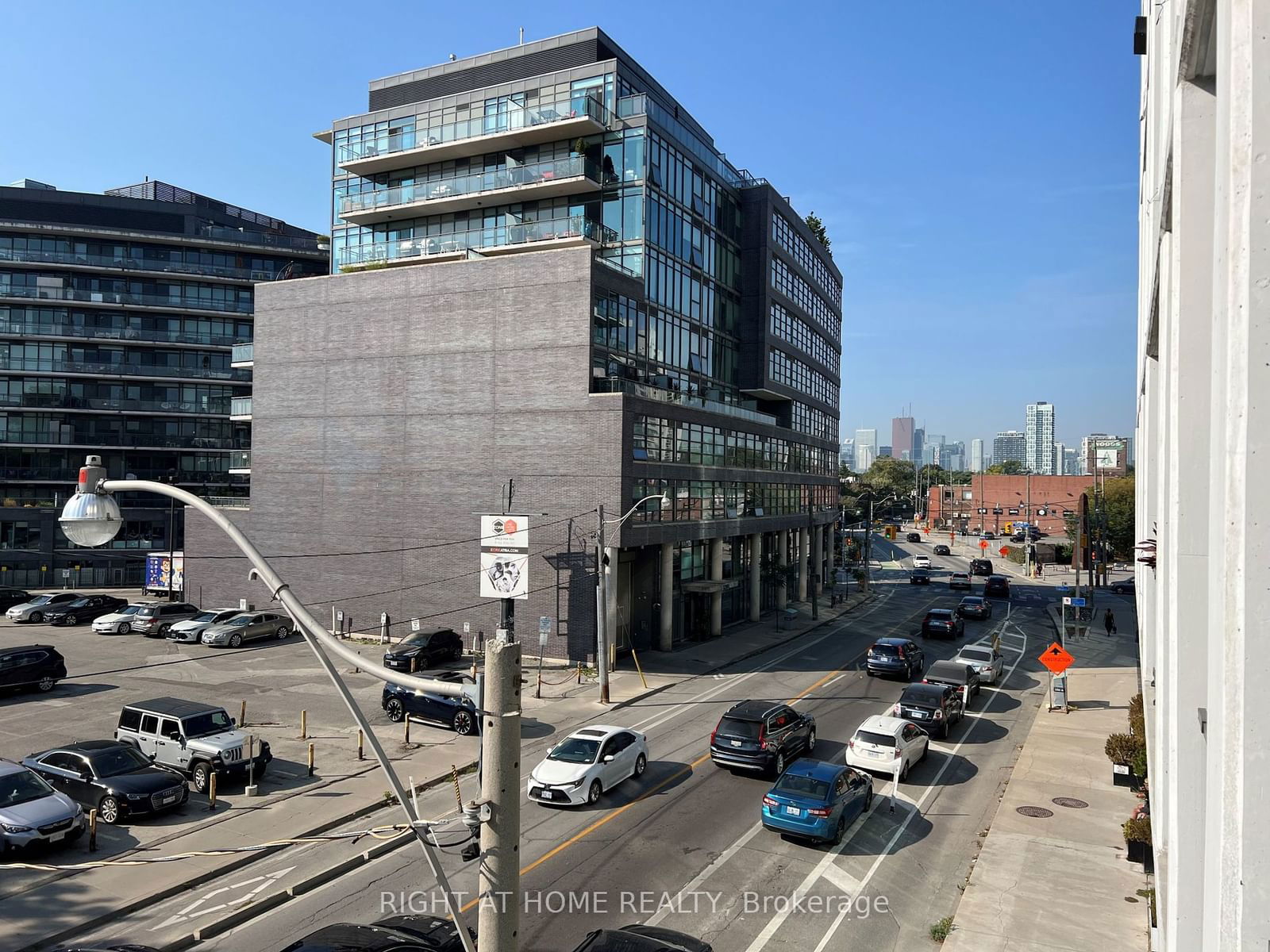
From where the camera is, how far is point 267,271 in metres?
77.5

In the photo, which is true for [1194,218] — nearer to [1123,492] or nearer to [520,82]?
[520,82]

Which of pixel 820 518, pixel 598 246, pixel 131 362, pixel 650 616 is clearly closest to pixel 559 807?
pixel 650 616

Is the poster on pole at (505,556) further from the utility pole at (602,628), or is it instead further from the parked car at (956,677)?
the parked car at (956,677)

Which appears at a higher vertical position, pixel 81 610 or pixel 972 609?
pixel 972 609

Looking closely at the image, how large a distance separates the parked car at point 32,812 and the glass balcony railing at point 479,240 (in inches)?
1311

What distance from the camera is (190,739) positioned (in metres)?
21.2

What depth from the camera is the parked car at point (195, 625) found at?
42.8 m

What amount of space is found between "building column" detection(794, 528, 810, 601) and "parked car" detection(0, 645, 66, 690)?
45.7 meters

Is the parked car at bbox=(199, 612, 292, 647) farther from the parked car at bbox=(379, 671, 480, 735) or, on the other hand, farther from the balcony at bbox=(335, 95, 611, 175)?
the balcony at bbox=(335, 95, 611, 175)

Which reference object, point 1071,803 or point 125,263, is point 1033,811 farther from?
point 125,263

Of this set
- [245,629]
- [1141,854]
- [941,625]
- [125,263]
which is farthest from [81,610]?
[1141,854]

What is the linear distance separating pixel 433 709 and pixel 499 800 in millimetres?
21898

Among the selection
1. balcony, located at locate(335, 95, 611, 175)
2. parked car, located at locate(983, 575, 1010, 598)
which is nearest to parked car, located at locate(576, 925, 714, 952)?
balcony, located at locate(335, 95, 611, 175)

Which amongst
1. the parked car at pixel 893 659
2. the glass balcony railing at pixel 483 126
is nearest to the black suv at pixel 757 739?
the parked car at pixel 893 659
